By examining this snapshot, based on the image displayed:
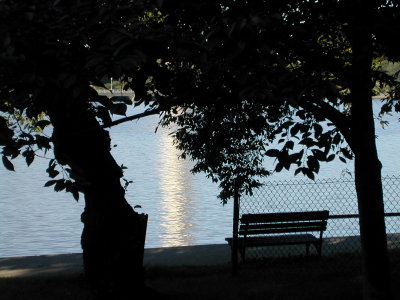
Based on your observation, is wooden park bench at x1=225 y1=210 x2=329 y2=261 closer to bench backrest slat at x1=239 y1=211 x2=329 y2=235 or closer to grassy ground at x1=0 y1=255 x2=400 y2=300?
bench backrest slat at x1=239 y1=211 x2=329 y2=235

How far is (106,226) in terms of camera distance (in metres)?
7.62

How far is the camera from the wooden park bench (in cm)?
995

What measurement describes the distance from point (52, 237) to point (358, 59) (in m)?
9.76

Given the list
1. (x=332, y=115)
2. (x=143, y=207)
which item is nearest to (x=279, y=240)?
(x=332, y=115)

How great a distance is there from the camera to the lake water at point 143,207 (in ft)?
46.2

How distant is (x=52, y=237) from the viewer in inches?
566

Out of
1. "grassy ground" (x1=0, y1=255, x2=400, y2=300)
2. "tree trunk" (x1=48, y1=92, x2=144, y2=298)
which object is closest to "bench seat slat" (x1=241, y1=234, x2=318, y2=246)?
"grassy ground" (x1=0, y1=255, x2=400, y2=300)

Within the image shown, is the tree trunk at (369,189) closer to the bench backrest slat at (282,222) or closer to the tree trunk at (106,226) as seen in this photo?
the tree trunk at (106,226)

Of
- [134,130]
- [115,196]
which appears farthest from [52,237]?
[134,130]

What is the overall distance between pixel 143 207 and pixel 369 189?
1166 centimetres

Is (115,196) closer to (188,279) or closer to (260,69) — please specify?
(188,279)

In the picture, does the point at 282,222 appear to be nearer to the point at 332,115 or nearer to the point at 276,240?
the point at 276,240

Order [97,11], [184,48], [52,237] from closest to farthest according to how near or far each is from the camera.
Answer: [184,48], [97,11], [52,237]

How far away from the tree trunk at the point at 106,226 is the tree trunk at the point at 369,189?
93.7 inches
